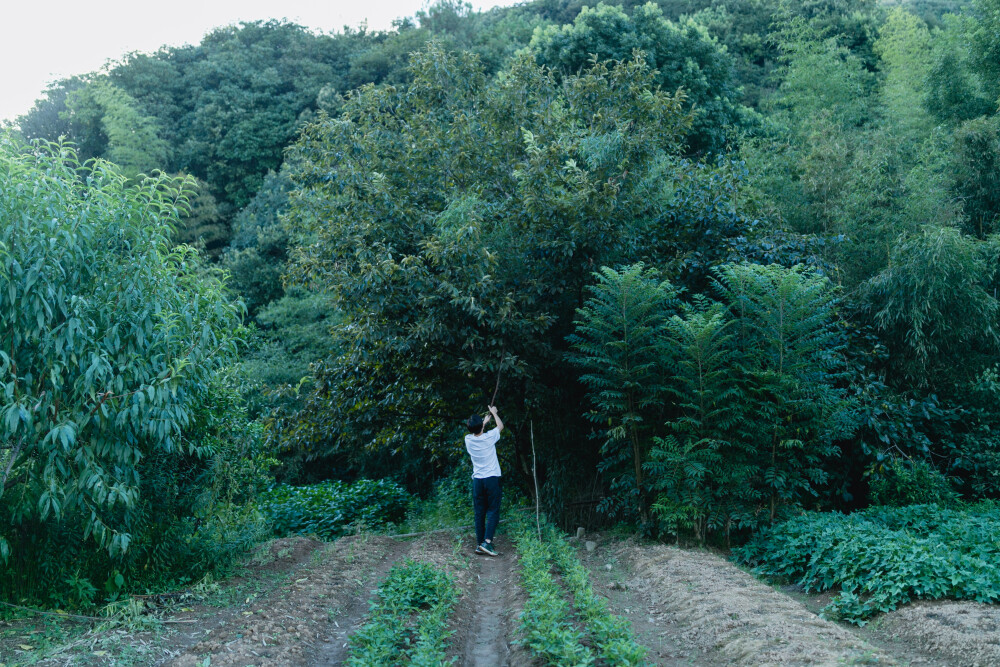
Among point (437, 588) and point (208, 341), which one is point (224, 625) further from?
point (208, 341)

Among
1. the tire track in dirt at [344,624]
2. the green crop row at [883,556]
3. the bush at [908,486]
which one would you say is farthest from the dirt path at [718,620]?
the bush at [908,486]

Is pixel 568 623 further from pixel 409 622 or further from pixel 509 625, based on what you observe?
pixel 409 622

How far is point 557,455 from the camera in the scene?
10.9 m

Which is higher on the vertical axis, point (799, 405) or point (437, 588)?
point (799, 405)

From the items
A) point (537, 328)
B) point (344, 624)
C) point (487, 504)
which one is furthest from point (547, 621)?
point (537, 328)

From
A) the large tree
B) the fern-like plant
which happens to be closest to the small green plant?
the fern-like plant

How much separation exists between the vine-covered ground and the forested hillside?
24.5 inches

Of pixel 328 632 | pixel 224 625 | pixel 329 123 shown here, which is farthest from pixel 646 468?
pixel 329 123

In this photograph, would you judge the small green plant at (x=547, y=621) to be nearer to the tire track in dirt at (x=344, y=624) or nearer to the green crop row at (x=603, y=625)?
the green crop row at (x=603, y=625)

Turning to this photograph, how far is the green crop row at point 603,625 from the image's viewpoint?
177 inches

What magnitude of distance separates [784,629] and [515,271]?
6.38 metres

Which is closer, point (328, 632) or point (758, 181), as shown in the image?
point (328, 632)

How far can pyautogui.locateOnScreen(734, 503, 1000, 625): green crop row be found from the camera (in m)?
5.50

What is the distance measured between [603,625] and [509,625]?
3.90 feet
